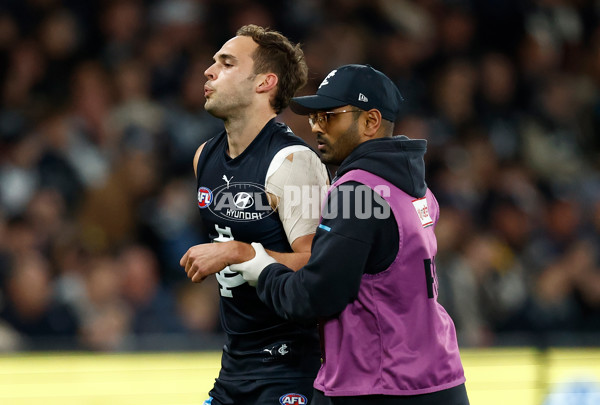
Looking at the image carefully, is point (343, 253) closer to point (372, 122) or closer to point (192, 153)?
point (372, 122)

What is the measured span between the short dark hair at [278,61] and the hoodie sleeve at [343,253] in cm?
84

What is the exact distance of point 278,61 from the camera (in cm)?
348

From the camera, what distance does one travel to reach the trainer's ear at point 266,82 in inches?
135

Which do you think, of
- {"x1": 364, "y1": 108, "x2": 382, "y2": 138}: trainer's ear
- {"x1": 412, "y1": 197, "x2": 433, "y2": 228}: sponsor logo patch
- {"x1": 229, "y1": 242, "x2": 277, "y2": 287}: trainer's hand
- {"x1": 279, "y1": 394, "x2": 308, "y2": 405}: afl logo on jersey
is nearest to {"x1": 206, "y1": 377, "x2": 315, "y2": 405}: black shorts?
{"x1": 279, "y1": 394, "x2": 308, "y2": 405}: afl logo on jersey

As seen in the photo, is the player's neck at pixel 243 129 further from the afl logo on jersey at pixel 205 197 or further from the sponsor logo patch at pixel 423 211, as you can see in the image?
the sponsor logo patch at pixel 423 211

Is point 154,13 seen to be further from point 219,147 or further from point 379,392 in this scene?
point 379,392

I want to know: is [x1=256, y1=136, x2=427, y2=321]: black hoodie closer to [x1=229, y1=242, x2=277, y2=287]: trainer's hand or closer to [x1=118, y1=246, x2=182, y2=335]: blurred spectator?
[x1=229, y1=242, x2=277, y2=287]: trainer's hand

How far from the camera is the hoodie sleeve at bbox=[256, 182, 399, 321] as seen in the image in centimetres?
266

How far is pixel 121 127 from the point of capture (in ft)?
22.5

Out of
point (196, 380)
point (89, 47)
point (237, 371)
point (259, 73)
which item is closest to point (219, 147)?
point (259, 73)

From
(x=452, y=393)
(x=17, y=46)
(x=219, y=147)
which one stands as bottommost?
(x=452, y=393)

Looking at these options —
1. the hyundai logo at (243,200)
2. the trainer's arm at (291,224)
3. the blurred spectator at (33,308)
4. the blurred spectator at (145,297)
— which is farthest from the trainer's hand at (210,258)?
the blurred spectator at (145,297)

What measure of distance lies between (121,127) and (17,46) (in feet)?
3.77

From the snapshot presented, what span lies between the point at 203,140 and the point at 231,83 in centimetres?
354
